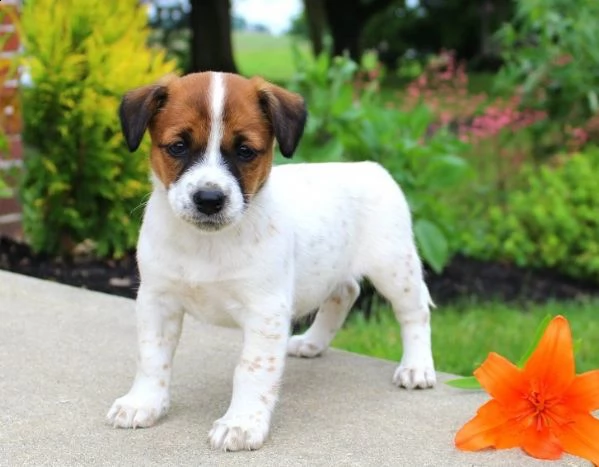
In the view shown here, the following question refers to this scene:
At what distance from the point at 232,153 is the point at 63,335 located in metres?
1.93

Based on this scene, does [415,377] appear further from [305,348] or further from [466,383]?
[305,348]

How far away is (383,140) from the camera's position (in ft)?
24.0

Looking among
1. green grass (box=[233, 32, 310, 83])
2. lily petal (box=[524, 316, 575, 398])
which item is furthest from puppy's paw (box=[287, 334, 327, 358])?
green grass (box=[233, 32, 310, 83])

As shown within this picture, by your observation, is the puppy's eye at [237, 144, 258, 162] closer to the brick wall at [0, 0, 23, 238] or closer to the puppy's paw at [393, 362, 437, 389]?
the puppy's paw at [393, 362, 437, 389]

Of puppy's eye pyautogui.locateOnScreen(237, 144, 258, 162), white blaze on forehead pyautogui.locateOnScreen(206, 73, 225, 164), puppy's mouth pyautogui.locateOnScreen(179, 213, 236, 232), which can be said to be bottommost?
puppy's mouth pyautogui.locateOnScreen(179, 213, 236, 232)

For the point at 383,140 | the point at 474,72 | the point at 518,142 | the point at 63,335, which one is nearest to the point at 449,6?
the point at 474,72

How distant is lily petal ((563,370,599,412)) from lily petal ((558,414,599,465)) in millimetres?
36

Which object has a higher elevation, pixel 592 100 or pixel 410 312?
pixel 592 100

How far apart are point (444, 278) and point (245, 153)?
4848 millimetres

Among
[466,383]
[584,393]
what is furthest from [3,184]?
[584,393]

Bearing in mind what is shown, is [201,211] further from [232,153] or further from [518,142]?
[518,142]

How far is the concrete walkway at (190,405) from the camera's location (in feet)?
11.9

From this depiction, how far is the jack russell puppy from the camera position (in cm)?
356

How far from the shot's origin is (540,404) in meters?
3.71
